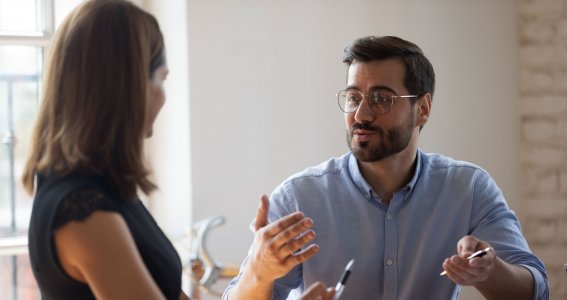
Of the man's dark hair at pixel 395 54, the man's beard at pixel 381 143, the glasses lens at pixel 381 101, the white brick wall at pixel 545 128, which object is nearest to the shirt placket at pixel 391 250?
the man's beard at pixel 381 143

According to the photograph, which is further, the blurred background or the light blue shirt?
the blurred background

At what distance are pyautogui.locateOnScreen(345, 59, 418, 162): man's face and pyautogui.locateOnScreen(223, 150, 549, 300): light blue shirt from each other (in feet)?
0.22

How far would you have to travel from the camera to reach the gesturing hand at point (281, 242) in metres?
1.62

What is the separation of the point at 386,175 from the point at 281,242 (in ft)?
2.20

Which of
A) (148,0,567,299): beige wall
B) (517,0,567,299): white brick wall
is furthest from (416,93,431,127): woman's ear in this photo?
(517,0,567,299): white brick wall

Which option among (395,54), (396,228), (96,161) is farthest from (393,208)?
(96,161)

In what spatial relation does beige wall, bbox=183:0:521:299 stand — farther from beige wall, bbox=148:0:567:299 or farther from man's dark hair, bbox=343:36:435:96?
man's dark hair, bbox=343:36:435:96

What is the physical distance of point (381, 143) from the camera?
7.30 ft

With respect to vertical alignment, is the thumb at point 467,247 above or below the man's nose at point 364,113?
below

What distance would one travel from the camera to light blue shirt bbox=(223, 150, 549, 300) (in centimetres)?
210

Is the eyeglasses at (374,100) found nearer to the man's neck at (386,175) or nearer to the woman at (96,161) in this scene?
the man's neck at (386,175)

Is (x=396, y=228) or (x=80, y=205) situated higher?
(x=80, y=205)

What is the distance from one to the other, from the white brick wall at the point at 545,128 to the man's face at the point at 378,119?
1245 mm

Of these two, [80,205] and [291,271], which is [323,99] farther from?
[80,205]
